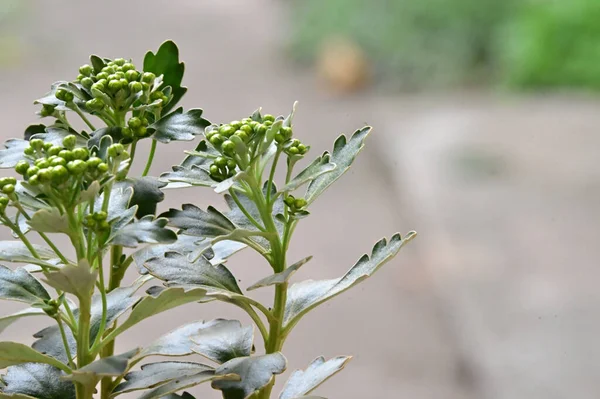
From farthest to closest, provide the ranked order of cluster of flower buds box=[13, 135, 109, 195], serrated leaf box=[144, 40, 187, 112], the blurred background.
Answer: the blurred background
serrated leaf box=[144, 40, 187, 112]
cluster of flower buds box=[13, 135, 109, 195]

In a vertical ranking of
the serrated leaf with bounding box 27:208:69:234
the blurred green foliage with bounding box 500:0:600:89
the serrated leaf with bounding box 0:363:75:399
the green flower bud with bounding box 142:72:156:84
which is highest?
the green flower bud with bounding box 142:72:156:84

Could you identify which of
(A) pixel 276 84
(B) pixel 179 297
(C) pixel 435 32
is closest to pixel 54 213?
(B) pixel 179 297

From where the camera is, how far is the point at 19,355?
385mm

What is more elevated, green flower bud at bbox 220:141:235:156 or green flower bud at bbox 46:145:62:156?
green flower bud at bbox 46:145:62:156

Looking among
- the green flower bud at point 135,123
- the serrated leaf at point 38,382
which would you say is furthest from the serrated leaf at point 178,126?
the serrated leaf at point 38,382

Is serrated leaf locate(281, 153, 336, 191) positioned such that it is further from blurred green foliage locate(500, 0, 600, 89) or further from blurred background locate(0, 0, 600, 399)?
blurred green foliage locate(500, 0, 600, 89)

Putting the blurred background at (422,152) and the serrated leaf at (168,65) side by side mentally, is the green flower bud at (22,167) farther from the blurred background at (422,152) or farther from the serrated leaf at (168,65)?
the blurred background at (422,152)

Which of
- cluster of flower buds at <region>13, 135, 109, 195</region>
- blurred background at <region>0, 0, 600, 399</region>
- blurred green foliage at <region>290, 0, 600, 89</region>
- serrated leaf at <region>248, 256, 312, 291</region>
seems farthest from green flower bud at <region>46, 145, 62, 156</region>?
blurred green foliage at <region>290, 0, 600, 89</region>

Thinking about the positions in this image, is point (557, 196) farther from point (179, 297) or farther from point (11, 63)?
point (179, 297)

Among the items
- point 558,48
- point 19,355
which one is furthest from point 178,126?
point 558,48

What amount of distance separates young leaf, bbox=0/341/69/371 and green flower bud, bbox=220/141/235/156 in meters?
0.12

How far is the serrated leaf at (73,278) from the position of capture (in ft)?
1.17

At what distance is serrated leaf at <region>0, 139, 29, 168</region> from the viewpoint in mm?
407

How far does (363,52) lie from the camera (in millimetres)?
3543
